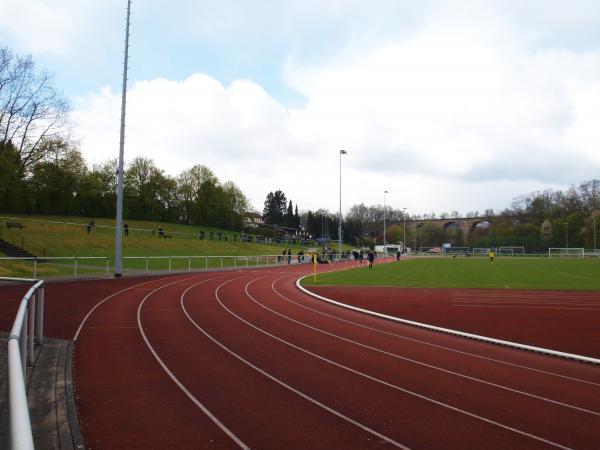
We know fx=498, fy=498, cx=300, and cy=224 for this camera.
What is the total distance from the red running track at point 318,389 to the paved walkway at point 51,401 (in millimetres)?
181

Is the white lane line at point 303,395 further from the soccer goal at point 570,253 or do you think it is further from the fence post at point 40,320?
the soccer goal at point 570,253

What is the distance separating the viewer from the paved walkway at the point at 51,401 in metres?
4.82

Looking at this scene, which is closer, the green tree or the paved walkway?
the paved walkway

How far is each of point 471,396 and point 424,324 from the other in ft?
18.8

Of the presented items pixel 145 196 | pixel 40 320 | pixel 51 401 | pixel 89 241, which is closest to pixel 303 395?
Answer: pixel 51 401

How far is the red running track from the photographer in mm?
5113

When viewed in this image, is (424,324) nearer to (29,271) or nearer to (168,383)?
(168,383)

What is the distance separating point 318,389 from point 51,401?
3.31 meters

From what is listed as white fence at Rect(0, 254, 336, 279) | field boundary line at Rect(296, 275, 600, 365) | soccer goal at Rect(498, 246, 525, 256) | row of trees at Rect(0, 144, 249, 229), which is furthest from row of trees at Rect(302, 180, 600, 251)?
field boundary line at Rect(296, 275, 600, 365)

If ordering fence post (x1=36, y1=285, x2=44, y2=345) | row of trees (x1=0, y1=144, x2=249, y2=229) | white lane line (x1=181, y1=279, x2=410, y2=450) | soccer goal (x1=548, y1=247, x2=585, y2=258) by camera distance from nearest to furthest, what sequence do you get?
white lane line (x1=181, y1=279, x2=410, y2=450) < fence post (x1=36, y1=285, x2=44, y2=345) < row of trees (x1=0, y1=144, x2=249, y2=229) < soccer goal (x1=548, y1=247, x2=585, y2=258)

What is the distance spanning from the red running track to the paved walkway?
0.59 feet

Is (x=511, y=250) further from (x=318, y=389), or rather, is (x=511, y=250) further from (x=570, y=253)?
(x=318, y=389)

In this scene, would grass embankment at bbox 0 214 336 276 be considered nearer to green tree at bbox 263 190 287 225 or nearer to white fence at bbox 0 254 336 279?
white fence at bbox 0 254 336 279

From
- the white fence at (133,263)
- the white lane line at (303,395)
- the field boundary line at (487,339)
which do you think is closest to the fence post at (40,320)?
the white lane line at (303,395)
